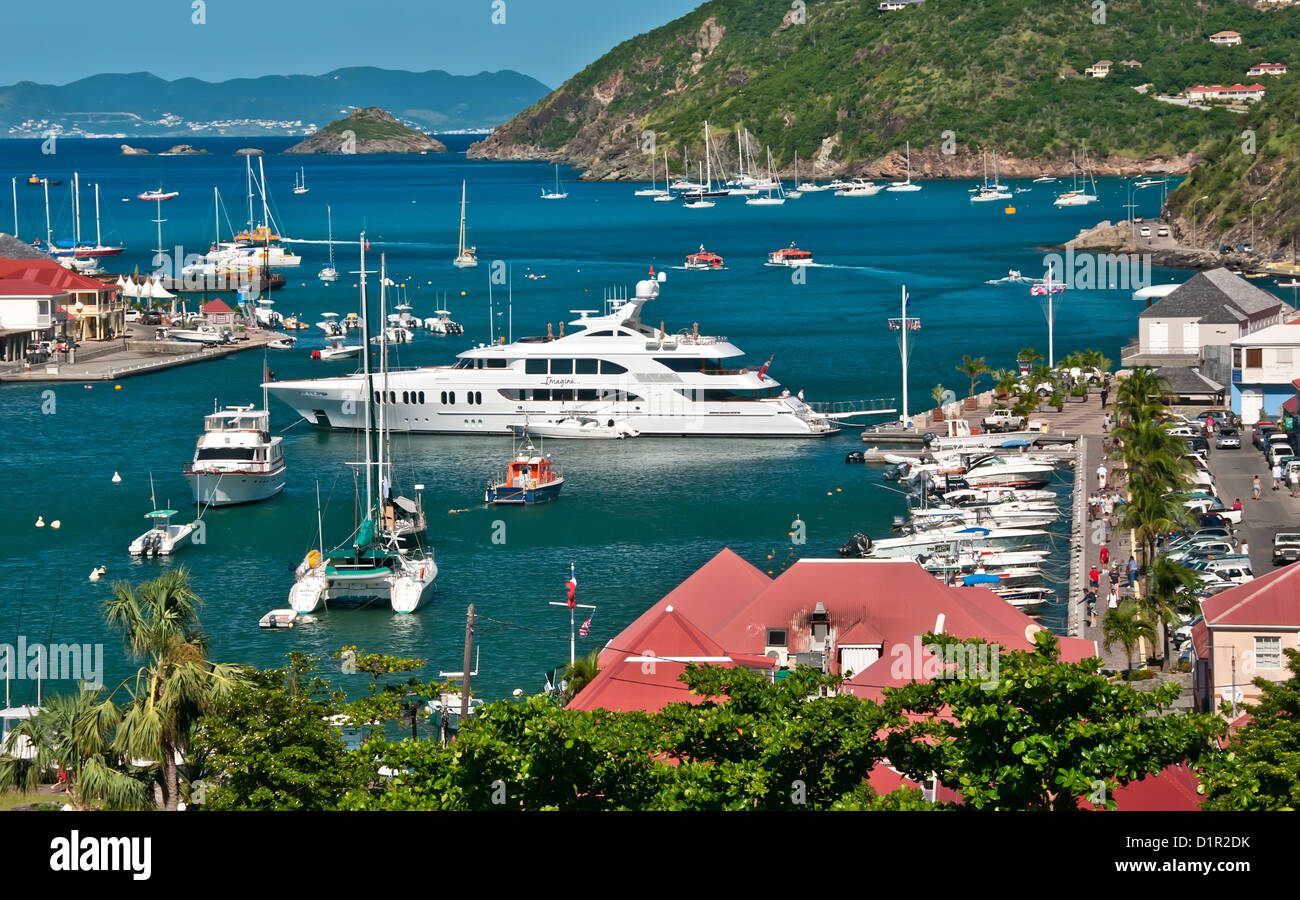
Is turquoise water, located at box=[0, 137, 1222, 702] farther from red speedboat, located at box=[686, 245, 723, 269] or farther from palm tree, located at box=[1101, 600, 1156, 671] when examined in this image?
red speedboat, located at box=[686, 245, 723, 269]

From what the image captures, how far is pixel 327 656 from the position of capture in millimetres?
36750

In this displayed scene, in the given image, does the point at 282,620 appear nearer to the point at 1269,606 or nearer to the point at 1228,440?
the point at 1269,606

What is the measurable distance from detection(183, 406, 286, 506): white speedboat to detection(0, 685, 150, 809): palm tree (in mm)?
29491

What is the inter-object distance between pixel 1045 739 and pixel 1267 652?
13.8m

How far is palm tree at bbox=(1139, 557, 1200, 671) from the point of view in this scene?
106 ft

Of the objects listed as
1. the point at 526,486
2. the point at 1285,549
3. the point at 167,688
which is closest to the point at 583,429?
the point at 526,486

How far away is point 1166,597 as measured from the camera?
3281 centimetres

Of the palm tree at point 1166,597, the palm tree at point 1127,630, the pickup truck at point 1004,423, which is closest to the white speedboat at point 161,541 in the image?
the palm tree at point 1127,630

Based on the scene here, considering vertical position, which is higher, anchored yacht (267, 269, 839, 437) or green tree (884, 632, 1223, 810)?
anchored yacht (267, 269, 839, 437)

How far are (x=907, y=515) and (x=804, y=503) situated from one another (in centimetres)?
386

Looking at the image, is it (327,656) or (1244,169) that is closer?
(327,656)

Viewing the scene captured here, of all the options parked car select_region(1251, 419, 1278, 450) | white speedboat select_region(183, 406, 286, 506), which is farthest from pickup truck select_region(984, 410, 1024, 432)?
white speedboat select_region(183, 406, 286, 506)

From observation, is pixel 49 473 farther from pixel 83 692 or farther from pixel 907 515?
pixel 83 692
